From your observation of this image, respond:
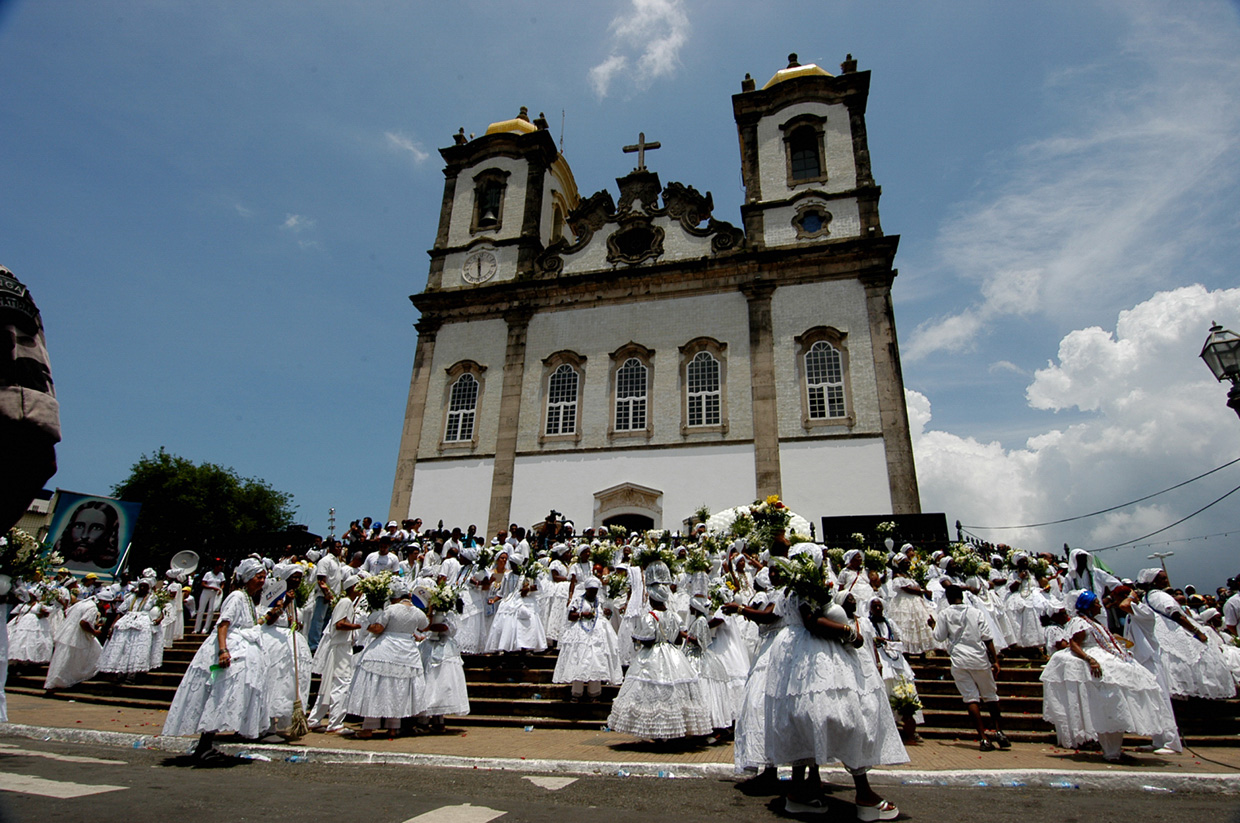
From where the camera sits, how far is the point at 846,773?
546 centimetres

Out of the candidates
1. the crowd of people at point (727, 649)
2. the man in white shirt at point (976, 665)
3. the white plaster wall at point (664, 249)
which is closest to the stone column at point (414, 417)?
the white plaster wall at point (664, 249)

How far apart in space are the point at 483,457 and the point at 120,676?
1301 cm

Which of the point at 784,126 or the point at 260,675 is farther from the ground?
the point at 784,126

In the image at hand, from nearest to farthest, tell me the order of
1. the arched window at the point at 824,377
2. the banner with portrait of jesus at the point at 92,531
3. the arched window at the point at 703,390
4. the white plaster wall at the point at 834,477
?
the banner with portrait of jesus at the point at 92,531
the white plaster wall at the point at 834,477
the arched window at the point at 824,377
the arched window at the point at 703,390

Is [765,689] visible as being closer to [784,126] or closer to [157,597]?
[157,597]

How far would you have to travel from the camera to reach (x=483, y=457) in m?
23.5

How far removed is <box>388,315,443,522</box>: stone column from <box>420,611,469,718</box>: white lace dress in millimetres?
16108

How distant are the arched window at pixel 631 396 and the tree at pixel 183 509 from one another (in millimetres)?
25178

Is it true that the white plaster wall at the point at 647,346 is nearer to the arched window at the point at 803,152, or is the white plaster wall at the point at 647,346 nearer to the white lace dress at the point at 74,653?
the arched window at the point at 803,152

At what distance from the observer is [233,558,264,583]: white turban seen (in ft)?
21.1

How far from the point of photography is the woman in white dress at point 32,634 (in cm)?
Answer: 1294

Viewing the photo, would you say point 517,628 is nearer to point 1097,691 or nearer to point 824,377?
point 1097,691

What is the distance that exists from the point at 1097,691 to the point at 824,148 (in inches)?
920

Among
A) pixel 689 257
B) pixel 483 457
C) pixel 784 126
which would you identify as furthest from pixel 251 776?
pixel 784 126
